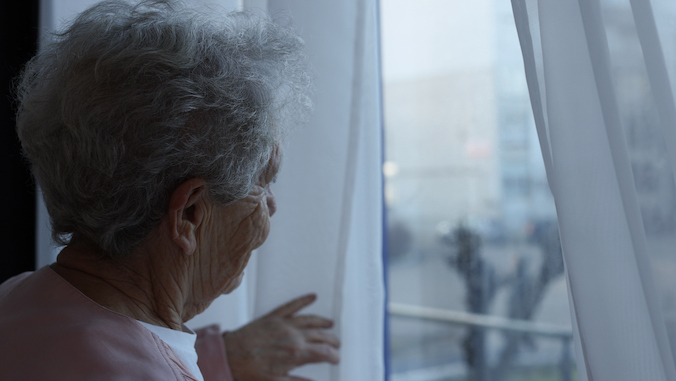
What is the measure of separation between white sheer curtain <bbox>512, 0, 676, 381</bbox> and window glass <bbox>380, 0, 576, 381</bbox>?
4.09 feet

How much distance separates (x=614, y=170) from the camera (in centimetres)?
65

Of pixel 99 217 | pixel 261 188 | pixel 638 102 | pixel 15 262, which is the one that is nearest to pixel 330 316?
pixel 261 188

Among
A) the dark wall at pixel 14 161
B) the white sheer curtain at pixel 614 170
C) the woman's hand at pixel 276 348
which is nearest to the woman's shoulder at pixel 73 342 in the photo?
the woman's hand at pixel 276 348

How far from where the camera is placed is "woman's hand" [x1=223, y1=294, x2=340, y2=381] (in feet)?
3.87

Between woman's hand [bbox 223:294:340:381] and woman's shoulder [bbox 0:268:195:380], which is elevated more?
woman's shoulder [bbox 0:268:195:380]

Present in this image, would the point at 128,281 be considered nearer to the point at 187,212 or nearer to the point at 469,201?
the point at 187,212

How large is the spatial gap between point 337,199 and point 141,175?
55 cm

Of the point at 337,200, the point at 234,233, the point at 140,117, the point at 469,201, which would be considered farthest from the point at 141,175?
the point at 469,201

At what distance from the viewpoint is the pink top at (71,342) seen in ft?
2.21

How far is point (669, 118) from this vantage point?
0.61 metres

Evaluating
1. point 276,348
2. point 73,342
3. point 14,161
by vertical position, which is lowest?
point 276,348

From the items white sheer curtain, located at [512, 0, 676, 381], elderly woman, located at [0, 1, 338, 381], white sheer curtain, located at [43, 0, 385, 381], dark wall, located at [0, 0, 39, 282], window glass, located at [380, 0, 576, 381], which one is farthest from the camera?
window glass, located at [380, 0, 576, 381]

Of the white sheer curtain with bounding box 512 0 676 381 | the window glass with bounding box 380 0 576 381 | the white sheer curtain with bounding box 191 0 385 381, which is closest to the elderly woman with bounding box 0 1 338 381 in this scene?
the white sheer curtain with bounding box 191 0 385 381

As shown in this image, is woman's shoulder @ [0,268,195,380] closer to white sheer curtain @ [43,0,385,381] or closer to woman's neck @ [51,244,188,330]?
woman's neck @ [51,244,188,330]
